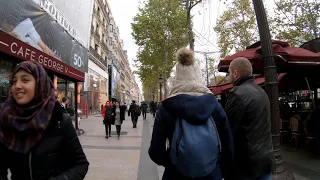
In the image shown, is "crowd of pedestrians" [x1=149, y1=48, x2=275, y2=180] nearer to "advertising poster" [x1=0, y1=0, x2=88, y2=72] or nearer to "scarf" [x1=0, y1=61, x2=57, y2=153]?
"scarf" [x1=0, y1=61, x2=57, y2=153]

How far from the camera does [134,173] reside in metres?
6.00

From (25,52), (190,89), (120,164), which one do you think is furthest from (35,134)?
(25,52)

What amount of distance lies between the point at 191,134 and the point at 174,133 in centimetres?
14

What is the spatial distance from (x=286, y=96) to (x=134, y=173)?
9166mm

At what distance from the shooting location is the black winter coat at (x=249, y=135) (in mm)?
2527

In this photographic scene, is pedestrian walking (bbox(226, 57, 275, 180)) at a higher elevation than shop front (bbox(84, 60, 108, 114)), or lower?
lower

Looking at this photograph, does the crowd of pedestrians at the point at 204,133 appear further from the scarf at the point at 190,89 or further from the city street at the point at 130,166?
the city street at the point at 130,166

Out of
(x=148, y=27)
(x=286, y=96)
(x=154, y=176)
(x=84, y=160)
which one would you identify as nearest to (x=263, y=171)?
(x=84, y=160)

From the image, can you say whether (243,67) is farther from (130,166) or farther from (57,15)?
(57,15)

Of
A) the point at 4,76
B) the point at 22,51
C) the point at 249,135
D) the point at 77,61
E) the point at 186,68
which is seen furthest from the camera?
the point at 77,61

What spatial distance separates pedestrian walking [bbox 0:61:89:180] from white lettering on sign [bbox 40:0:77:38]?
1002 centimetres

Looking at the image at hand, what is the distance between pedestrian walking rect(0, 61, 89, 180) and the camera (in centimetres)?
164

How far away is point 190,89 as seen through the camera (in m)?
2.13

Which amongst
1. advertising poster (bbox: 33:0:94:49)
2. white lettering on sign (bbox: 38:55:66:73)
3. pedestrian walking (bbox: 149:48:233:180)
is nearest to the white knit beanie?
pedestrian walking (bbox: 149:48:233:180)
